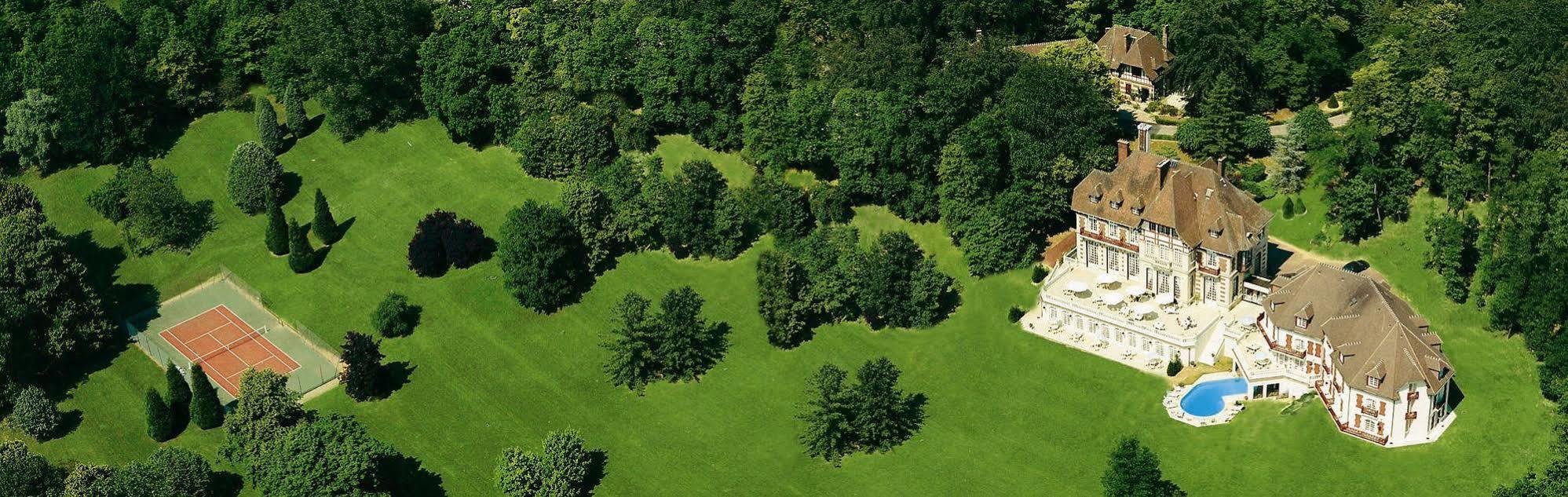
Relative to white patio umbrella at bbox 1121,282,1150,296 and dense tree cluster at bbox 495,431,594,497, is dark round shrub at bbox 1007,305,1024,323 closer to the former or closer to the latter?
white patio umbrella at bbox 1121,282,1150,296

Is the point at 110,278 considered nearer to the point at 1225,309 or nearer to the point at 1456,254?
the point at 1225,309

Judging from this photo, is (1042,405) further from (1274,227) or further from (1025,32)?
(1025,32)

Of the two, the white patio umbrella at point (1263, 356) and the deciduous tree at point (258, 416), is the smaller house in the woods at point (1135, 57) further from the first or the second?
the deciduous tree at point (258, 416)

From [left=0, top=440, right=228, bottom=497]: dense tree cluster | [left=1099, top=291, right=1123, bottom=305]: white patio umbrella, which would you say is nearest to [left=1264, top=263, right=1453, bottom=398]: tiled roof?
[left=1099, top=291, right=1123, bottom=305]: white patio umbrella

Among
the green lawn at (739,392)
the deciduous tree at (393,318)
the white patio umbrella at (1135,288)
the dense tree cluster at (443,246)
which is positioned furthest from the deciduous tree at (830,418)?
the dense tree cluster at (443,246)

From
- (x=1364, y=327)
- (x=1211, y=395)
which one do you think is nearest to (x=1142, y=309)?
(x=1211, y=395)
